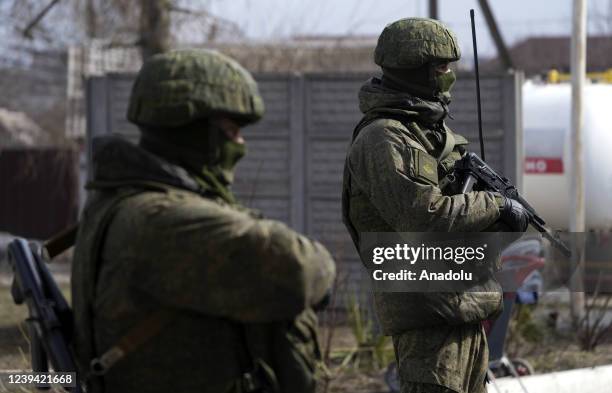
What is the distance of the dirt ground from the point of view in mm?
6824

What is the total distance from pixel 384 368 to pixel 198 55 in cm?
458

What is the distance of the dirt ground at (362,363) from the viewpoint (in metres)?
6.82

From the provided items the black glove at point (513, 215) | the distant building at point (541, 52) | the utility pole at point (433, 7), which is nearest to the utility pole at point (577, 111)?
the black glove at point (513, 215)

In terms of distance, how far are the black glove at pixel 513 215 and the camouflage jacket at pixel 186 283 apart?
4.36 ft

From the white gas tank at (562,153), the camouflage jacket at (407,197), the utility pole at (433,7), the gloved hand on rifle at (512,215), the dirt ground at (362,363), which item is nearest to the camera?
the camouflage jacket at (407,197)

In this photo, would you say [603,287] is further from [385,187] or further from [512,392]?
[385,187]

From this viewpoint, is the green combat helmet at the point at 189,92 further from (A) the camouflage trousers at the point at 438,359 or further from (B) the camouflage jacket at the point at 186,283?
(A) the camouflage trousers at the point at 438,359

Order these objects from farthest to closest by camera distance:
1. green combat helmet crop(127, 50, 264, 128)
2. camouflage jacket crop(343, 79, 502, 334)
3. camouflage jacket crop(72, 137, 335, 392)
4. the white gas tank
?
the white gas tank → camouflage jacket crop(343, 79, 502, 334) → green combat helmet crop(127, 50, 264, 128) → camouflage jacket crop(72, 137, 335, 392)

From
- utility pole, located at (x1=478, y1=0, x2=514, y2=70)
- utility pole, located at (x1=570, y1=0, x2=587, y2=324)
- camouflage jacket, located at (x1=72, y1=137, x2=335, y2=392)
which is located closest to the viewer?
camouflage jacket, located at (x1=72, y1=137, x2=335, y2=392)

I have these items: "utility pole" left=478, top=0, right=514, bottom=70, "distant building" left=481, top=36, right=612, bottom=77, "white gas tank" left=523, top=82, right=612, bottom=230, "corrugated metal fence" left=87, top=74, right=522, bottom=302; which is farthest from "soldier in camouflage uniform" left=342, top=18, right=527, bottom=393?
"distant building" left=481, top=36, right=612, bottom=77

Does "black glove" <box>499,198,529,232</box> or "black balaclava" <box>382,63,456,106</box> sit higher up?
"black balaclava" <box>382,63,456,106</box>

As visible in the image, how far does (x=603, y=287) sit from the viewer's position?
8.90 m

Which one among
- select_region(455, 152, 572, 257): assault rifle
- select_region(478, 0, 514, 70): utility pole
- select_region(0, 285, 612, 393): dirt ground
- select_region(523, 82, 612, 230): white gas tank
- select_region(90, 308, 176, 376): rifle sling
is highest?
select_region(478, 0, 514, 70): utility pole

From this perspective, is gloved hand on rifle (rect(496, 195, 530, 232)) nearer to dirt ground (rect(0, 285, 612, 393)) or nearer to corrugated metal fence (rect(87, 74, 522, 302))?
dirt ground (rect(0, 285, 612, 393))
